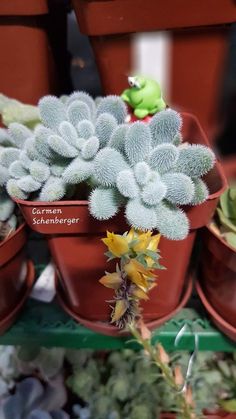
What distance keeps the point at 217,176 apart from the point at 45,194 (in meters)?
0.17

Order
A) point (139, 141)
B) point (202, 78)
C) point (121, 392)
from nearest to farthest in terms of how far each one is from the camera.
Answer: point (139, 141), point (202, 78), point (121, 392)

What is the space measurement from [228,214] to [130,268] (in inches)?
8.7

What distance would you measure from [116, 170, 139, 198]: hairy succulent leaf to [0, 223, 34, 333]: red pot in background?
154mm

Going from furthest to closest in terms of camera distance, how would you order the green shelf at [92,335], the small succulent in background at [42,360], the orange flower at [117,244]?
the small succulent in background at [42,360], the green shelf at [92,335], the orange flower at [117,244]

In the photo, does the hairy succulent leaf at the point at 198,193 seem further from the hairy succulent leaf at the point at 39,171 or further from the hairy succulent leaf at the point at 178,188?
the hairy succulent leaf at the point at 39,171

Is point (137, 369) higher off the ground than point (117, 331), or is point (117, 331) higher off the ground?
point (117, 331)

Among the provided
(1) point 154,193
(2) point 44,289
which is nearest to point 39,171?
(1) point 154,193

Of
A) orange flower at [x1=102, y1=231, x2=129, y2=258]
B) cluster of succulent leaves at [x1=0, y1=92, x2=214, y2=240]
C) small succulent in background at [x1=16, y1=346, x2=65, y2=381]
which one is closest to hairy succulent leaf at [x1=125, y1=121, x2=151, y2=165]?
cluster of succulent leaves at [x1=0, y1=92, x2=214, y2=240]

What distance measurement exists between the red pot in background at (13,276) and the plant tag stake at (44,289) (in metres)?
0.01

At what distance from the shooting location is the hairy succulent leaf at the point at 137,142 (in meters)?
0.38

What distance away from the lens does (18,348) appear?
2.21 ft

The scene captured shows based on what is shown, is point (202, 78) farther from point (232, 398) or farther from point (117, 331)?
point (232, 398)

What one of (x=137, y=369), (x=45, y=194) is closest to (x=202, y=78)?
(x=45, y=194)

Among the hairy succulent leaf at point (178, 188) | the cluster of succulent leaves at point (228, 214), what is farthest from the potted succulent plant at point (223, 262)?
the hairy succulent leaf at point (178, 188)
